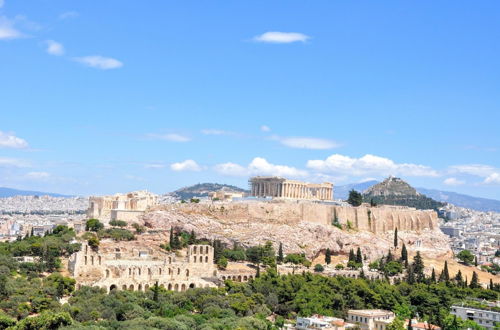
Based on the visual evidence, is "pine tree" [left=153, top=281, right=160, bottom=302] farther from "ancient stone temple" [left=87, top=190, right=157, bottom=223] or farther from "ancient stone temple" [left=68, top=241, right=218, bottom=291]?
"ancient stone temple" [left=87, top=190, right=157, bottom=223]

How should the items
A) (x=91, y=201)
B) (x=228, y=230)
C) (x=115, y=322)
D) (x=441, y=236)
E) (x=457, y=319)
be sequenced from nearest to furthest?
(x=115, y=322) → (x=457, y=319) → (x=228, y=230) → (x=91, y=201) → (x=441, y=236)

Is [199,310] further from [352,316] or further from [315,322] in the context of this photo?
[352,316]

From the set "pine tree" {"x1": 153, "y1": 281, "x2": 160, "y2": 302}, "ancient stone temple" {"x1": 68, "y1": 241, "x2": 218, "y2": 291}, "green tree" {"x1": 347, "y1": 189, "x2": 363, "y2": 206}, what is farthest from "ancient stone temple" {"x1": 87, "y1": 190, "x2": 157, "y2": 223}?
"green tree" {"x1": 347, "y1": 189, "x2": 363, "y2": 206}

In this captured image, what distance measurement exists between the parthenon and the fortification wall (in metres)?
11.0

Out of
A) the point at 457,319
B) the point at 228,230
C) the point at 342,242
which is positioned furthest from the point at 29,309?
the point at 342,242

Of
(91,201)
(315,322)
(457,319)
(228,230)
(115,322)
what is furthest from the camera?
(91,201)

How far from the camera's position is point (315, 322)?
1954 inches

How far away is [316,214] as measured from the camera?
290 ft

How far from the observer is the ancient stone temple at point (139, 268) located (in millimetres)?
55344

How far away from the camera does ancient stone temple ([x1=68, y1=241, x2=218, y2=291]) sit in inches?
2179

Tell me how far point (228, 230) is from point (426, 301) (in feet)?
86.2

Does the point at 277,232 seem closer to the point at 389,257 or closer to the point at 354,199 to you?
the point at 389,257

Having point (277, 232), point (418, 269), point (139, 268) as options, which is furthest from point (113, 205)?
point (418, 269)

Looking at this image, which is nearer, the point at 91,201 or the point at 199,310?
the point at 199,310
